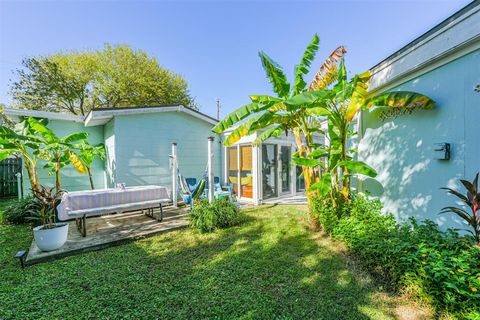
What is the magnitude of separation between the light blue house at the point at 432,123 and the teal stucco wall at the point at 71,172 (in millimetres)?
10024

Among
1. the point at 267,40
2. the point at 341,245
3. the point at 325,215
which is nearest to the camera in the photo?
the point at 341,245

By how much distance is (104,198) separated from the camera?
17.1 feet

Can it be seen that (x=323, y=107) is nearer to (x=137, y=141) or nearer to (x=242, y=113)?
(x=242, y=113)

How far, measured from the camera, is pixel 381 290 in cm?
283

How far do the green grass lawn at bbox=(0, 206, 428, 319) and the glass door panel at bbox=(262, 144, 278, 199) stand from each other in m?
3.98

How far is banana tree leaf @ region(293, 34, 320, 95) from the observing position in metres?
4.95

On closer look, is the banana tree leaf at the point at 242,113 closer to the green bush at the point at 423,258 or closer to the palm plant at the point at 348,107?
the palm plant at the point at 348,107

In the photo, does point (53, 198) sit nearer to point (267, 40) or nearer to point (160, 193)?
point (160, 193)

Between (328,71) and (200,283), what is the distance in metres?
5.26

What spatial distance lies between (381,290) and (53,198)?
615cm

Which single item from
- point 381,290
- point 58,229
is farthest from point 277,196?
point 58,229

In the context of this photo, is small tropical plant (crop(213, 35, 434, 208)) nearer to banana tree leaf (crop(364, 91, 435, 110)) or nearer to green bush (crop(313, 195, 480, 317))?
banana tree leaf (crop(364, 91, 435, 110))

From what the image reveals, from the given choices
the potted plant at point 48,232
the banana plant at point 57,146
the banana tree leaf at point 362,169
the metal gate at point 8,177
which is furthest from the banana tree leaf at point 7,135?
the banana tree leaf at point 362,169

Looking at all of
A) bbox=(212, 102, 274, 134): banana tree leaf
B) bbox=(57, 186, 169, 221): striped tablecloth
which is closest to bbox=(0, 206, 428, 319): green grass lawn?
bbox=(57, 186, 169, 221): striped tablecloth
